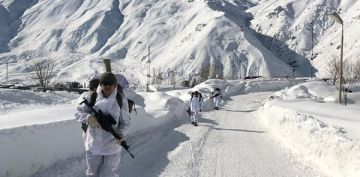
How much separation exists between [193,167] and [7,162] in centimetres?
468

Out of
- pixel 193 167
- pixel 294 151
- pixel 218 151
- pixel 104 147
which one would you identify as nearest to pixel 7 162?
pixel 104 147

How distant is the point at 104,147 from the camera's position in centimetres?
727

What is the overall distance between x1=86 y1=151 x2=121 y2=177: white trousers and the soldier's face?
85 cm

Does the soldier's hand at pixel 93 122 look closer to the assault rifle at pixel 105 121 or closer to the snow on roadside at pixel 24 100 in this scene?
the assault rifle at pixel 105 121

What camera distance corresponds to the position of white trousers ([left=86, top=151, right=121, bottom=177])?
7.36 metres

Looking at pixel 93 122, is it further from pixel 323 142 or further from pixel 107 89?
pixel 323 142

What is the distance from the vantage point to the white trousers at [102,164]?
736 centimetres

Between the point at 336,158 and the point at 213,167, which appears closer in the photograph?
the point at 336,158

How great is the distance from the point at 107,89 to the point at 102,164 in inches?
41.9

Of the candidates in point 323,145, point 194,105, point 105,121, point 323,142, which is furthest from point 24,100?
point 105,121

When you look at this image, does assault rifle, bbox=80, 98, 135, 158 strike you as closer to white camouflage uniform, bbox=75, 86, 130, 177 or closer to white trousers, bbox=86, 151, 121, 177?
white camouflage uniform, bbox=75, 86, 130, 177

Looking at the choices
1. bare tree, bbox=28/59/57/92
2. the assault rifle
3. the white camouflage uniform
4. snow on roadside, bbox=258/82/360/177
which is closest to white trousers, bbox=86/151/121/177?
the white camouflage uniform

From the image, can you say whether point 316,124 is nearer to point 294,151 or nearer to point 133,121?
point 294,151

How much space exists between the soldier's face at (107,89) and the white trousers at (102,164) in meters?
0.85
